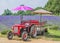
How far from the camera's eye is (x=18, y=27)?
1888cm

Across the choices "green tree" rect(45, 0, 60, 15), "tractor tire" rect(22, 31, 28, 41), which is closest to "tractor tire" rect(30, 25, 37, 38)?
"tractor tire" rect(22, 31, 28, 41)

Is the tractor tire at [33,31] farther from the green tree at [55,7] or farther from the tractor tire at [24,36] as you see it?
the green tree at [55,7]

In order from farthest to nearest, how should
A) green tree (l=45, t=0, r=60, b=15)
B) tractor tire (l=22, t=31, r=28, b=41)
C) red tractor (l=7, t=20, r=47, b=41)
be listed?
green tree (l=45, t=0, r=60, b=15) < red tractor (l=7, t=20, r=47, b=41) < tractor tire (l=22, t=31, r=28, b=41)

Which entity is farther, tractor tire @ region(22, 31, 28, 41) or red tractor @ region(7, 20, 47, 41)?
red tractor @ region(7, 20, 47, 41)

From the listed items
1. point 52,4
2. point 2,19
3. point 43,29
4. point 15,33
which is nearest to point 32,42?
point 15,33

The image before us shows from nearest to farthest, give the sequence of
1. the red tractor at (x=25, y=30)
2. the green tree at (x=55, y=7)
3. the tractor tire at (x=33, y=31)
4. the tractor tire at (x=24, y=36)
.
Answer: the tractor tire at (x=24, y=36)
the red tractor at (x=25, y=30)
the tractor tire at (x=33, y=31)
the green tree at (x=55, y=7)

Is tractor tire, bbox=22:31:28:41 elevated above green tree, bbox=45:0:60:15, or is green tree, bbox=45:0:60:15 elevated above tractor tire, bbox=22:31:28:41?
green tree, bbox=45:0:60:15

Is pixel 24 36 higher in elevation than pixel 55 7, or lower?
lower

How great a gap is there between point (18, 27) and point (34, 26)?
142 centimetres

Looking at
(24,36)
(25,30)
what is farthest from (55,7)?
(24,36)

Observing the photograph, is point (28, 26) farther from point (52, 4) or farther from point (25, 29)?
point (52, 4)

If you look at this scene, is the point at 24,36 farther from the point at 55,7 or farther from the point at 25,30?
the point at 55,7

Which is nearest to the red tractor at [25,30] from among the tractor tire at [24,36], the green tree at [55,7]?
the tractor tire at [24,36]

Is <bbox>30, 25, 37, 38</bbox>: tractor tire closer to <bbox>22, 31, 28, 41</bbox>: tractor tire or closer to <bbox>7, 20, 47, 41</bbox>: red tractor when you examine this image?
<bbox>7, 20, 47, 41</bbox>: red tractor
